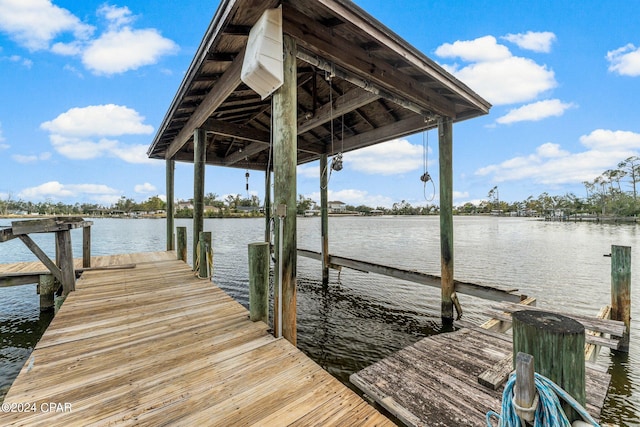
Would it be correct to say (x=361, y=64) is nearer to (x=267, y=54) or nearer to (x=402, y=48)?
(x=402, y=48)

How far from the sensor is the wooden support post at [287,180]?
2.92 m

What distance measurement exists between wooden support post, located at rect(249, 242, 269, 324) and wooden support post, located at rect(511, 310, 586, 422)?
270 cm

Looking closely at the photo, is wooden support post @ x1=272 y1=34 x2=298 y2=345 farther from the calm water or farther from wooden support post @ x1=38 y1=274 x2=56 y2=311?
wooden support post @ x1=38 y1=274 x2=56 y2=311

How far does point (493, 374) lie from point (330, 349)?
2757 millimetres

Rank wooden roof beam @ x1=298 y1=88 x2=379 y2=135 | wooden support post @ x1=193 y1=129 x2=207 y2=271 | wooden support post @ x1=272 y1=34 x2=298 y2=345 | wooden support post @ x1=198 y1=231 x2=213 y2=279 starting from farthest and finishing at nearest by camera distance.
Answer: wooden support post @ x1=193 y1=129 x2=207 y2=271 < wooden support post @ x1=198 y1=231 x2=213 y2=279 < wooden roof beam @ x1=298 y1=88 x2=379 y2=135 < wooden support post @ x1=272 y1=34 x2=298 y2=345

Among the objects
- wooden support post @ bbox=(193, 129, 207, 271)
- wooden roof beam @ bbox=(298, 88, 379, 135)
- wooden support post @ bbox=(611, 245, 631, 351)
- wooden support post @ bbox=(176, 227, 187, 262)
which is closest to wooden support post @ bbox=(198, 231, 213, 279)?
wooden support post @ bbox=(193, 129, 207, 271)

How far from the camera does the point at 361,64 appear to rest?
3826 millimetres

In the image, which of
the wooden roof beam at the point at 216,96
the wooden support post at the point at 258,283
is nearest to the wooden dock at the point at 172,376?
the wooden support post at the point at 258,283

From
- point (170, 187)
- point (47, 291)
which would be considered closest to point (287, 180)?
point (47, 291)

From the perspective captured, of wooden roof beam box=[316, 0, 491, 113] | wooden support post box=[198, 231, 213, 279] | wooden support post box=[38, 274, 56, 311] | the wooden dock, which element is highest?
wooden roof beam box=[316, 0, 491, 113]

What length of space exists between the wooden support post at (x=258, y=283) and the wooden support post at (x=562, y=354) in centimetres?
270

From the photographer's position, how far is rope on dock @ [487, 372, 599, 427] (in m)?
0.96

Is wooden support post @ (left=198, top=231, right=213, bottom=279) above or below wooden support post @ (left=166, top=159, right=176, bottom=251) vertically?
below

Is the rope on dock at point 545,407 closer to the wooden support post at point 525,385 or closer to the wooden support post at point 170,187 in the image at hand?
the wooden support post at point 525,385
